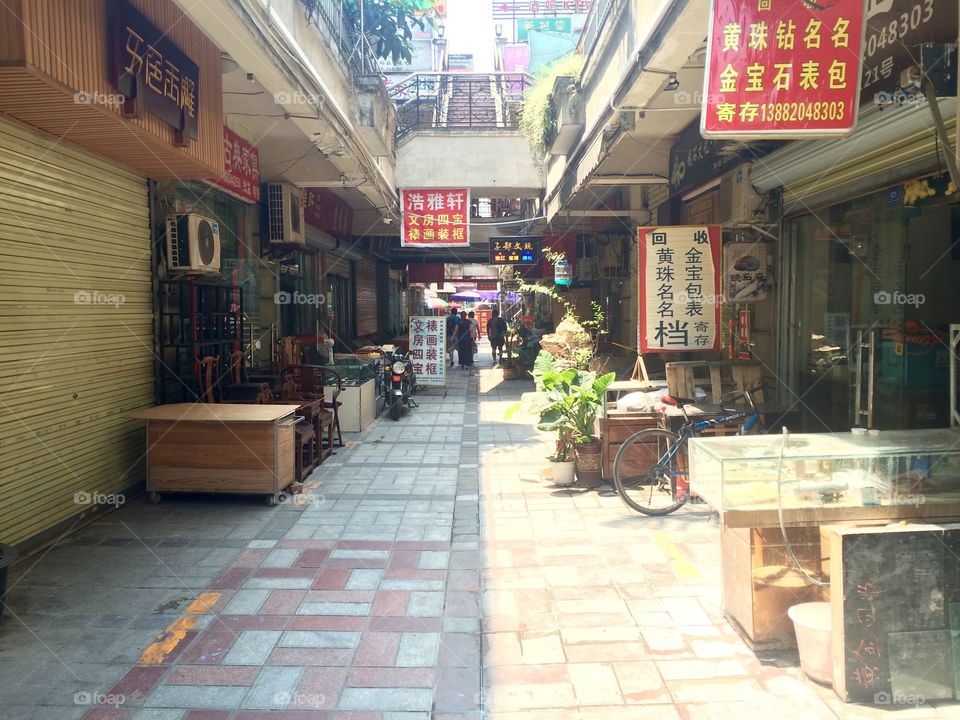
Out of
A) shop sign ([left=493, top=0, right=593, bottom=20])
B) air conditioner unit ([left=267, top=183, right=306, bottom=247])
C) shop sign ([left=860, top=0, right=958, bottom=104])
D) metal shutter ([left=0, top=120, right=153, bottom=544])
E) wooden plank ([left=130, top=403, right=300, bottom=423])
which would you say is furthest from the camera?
shop sign ([left=493, top=0, right=593, bottom=20])

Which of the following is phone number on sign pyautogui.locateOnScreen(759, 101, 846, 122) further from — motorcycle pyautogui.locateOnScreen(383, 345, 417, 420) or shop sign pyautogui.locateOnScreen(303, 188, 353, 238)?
shop sign pyautogui.locateOnScreen(303, 188, 353, 238)

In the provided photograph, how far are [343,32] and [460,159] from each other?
575 centimetres

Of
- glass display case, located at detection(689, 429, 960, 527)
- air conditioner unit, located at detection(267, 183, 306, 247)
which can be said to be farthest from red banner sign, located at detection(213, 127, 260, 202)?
glass display case, located at detection(689, 429, 960, 527)

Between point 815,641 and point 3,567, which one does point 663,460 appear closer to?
point 815,641

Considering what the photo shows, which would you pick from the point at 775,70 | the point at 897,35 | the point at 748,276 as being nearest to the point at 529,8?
the point at 748,276

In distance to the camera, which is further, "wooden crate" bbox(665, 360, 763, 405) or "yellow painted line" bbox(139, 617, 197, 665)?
"wooden crate" bbox(665, 360, 763, 405)

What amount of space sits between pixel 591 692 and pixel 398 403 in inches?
348

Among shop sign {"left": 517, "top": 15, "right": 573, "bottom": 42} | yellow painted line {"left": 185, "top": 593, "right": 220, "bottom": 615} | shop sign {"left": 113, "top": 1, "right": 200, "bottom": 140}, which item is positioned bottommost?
yellow painted line {"left": 185, "top": 593, "right": 220, "bottom": 615}

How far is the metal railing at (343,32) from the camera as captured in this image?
26.5 feet

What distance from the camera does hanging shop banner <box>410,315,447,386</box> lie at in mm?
14859

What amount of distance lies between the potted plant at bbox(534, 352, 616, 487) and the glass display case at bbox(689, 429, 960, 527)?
352 cm

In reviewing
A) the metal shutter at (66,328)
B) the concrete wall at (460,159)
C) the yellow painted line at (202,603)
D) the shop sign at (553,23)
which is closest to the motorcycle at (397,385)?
the concrete wall at (460,159)

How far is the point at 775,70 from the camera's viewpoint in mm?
4117

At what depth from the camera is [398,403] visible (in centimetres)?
1198
